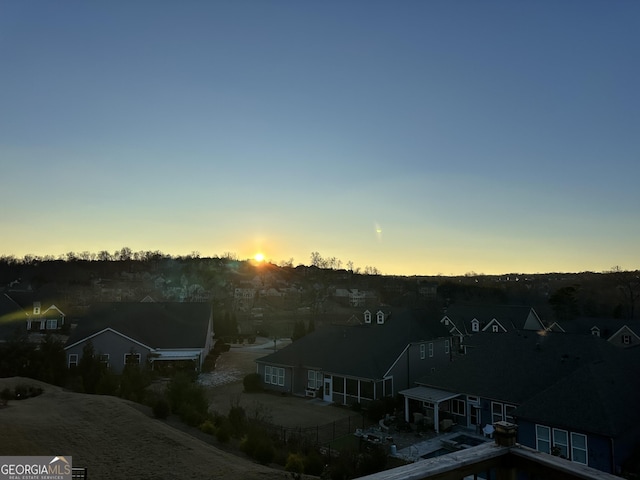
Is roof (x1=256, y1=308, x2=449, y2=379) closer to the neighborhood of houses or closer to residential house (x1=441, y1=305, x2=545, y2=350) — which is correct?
the neighborhood of houses

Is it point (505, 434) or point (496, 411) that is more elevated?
point (505, 434)

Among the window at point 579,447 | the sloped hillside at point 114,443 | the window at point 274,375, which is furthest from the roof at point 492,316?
the sloped hillside at point 114,443

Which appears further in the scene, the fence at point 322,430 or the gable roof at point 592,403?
the fence at point 322,430

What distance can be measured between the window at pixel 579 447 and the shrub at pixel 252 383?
2136 centimetres

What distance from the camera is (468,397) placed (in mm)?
24344

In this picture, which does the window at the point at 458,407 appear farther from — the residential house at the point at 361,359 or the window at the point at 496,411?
the residential house at the point at 361,359

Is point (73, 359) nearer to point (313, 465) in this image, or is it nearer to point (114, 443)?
point (114, 443)

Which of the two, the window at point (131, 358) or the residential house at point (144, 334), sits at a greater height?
the residential house at point (144, 334)

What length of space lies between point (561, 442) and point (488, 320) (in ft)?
114

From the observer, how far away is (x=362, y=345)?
3288cm

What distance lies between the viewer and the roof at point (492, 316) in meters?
49.9

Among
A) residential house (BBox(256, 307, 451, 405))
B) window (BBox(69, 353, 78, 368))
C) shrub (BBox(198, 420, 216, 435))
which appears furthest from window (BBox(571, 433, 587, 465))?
window (BBox(69, 353, 78, 368))

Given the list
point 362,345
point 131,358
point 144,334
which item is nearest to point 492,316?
point 362,345

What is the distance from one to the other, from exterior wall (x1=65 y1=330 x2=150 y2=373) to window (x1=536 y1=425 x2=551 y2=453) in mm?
30841
